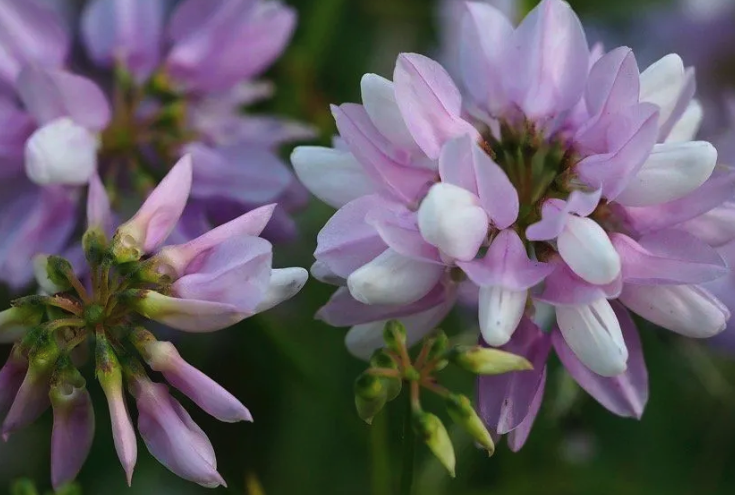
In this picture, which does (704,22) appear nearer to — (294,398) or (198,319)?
(294,398)

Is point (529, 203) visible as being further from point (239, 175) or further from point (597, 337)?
point (239, 175)

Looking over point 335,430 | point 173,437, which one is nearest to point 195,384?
point 173,437

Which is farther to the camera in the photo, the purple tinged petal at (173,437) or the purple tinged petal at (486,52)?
the purple tinged petal at (486,52)

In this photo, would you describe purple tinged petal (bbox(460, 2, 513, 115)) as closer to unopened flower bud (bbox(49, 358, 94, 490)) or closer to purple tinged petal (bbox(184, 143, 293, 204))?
purple tinged petal (bbox(184, 143, 293, 204))

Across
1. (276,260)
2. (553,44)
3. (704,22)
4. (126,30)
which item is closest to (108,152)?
(126,30)

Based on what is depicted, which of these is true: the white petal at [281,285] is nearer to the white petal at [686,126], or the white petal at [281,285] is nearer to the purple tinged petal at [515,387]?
the purple tinged petal at [515,387]

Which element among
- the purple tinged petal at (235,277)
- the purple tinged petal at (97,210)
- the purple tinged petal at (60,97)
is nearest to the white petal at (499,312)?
the purple tinged petal at (235,277)
